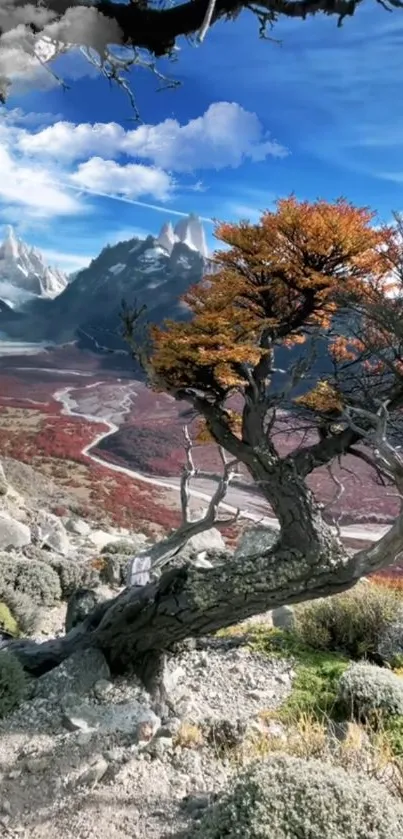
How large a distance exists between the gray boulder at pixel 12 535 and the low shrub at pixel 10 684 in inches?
410

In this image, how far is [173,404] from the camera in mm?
53812

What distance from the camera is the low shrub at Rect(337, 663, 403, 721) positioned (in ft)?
21.4

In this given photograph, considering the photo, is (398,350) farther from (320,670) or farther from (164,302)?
(164,302)

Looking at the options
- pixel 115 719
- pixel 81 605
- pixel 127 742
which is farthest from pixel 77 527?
pixel 127 742

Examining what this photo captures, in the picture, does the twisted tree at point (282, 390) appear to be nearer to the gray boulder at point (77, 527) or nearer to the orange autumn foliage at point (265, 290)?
the orange autumn foliage at point (265, 290)

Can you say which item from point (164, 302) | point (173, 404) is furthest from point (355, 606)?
point (164, 302)

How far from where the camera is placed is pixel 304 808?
3342 mm

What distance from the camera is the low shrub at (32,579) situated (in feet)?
40.1

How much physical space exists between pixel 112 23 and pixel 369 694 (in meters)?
7.11

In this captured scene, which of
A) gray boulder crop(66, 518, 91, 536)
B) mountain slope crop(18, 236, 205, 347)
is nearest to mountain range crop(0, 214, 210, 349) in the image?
mountain slope crop(18, 236, 205, 347)

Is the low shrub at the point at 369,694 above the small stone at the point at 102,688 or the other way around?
above

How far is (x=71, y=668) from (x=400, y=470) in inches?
204

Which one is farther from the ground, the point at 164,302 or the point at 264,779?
the point at 164,302

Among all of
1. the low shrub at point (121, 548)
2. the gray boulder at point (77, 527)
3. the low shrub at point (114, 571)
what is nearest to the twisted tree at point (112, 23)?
the low shrub at point (114, 571)
